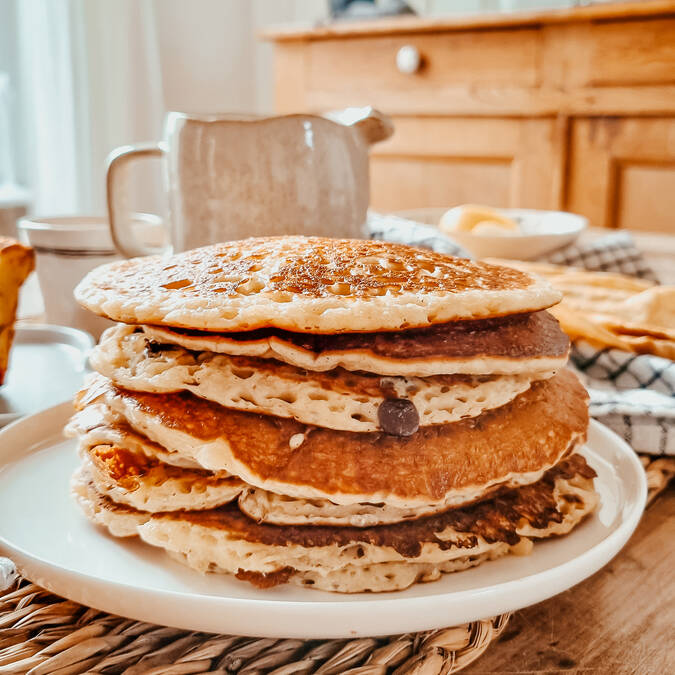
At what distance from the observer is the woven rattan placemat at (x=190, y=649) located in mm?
487

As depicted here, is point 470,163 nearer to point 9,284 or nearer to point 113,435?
point 9,284

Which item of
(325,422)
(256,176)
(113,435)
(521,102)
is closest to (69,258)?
(256,176)

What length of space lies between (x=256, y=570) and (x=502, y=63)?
2.37 m

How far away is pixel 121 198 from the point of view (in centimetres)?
98

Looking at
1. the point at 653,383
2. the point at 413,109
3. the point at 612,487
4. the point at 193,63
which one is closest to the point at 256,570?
the point at 612,487

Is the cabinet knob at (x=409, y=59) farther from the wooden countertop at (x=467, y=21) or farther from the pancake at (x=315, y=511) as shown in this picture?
the pancake at (x=315, y=511)

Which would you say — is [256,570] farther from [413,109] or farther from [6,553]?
[413,109]

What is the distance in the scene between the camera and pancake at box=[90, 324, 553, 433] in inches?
21.0

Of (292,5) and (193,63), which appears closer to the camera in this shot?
(193,63)

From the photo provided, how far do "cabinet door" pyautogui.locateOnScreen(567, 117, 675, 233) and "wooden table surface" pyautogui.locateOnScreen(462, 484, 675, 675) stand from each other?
198 centimetres

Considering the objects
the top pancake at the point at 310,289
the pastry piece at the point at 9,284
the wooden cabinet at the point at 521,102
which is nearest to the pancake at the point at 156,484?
the top pancake at the point at 310,289

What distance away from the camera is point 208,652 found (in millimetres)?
495

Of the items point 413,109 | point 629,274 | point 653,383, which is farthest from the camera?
point 413,109

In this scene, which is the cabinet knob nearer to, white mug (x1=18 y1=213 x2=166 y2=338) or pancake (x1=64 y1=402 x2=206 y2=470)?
white mug (x1=18 y1=213 x2=166 y2=338)
